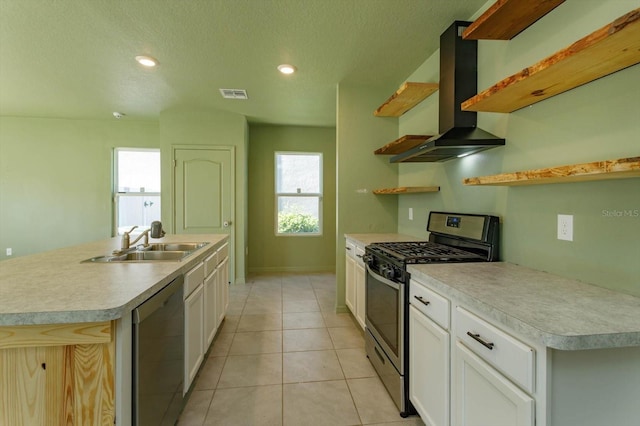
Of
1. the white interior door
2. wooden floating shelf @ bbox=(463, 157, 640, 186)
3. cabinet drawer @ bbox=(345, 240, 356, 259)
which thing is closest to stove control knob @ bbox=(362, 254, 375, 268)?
cabinet drawer @ bbox=(345, 240, 356, 259)

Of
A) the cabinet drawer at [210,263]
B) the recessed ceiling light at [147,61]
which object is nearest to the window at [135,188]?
the recessed ceiling light at [147,61]

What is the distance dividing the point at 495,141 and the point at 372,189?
5.24 feet

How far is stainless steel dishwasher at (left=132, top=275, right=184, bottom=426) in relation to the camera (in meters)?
1.08

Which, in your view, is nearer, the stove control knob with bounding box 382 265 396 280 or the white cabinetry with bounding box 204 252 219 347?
the stove control knob with bounding box 382 265 396 280

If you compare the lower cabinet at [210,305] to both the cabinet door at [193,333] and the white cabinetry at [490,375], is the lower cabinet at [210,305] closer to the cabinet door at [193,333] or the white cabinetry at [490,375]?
the cabinet door at [193,333]

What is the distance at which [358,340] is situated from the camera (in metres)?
2.56

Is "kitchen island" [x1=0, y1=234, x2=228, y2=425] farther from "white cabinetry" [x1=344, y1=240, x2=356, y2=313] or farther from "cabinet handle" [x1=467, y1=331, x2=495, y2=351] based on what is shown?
"white cabinetry" [x1=344, y1=240, x2=356, y2=313]

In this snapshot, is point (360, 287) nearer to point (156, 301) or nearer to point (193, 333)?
point (193, 333)

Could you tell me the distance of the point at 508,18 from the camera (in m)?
1.47

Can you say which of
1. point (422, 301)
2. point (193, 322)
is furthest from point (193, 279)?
point (422, 301)

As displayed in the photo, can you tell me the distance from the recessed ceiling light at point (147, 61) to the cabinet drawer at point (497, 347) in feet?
10.9

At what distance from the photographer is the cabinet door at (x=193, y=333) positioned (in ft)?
5.48

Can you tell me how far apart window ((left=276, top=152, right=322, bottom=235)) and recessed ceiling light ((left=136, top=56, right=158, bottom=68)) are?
2.47 metres

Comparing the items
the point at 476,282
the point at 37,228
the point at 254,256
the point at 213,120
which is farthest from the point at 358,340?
the point at 37,228
